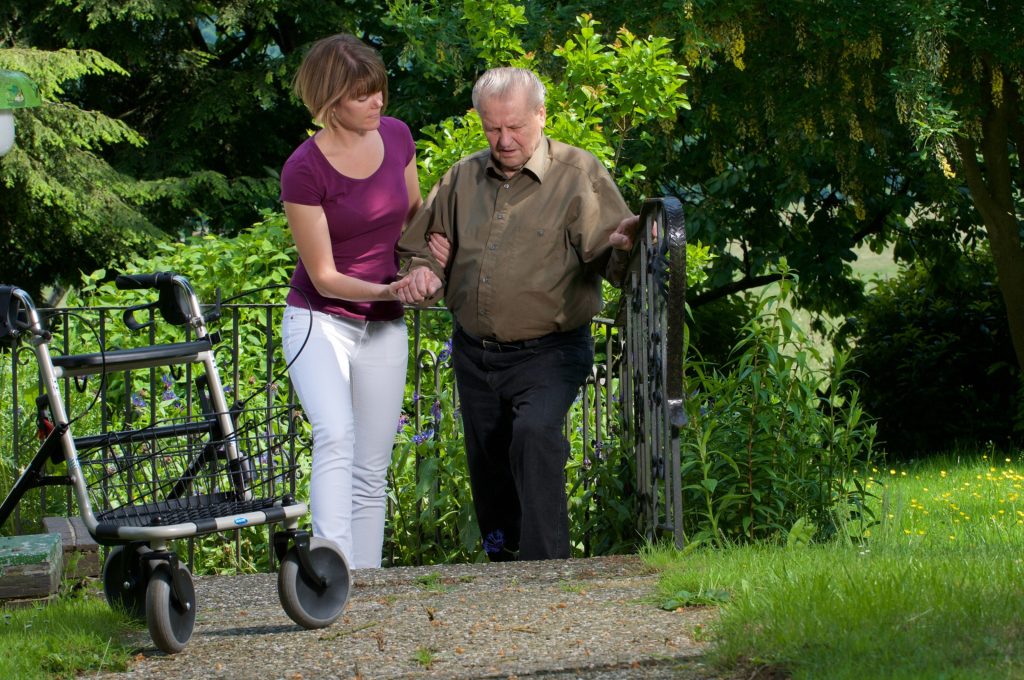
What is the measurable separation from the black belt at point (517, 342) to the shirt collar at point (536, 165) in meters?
0.54

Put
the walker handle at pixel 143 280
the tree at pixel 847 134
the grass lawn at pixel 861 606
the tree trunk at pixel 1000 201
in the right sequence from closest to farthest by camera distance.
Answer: the grass lawn at pixel 861 606, the walker handle at pixel 143 280, the tree at pixel 847 134, the tree trunk at pixel 1000 201

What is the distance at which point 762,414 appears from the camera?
4.64 m

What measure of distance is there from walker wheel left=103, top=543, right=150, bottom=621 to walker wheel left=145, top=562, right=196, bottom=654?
11 cm

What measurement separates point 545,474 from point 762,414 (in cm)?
84

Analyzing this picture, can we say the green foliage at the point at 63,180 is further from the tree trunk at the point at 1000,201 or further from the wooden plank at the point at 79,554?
the wooden plank at the point at 79,554

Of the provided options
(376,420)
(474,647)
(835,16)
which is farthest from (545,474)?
(835,16)

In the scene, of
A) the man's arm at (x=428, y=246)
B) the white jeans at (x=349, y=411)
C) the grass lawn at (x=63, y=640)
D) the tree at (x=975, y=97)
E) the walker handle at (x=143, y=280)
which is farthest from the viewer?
the tree at (x=975, y=97)

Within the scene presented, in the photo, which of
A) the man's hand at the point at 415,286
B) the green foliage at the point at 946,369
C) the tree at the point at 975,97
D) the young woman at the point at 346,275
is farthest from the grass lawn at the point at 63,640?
the green foliage at the point at 946,369

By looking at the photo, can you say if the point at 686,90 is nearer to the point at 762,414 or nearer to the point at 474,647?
the point at 762,414

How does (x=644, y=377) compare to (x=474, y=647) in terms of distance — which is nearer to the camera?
(x=474, y=647)

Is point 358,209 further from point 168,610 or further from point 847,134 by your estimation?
point 847,134

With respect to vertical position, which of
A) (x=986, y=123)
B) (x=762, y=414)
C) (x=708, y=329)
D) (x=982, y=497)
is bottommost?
(x=982, y=497)

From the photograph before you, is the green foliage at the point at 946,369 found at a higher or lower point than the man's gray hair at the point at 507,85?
lower

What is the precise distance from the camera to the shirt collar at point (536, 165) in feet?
14.4
